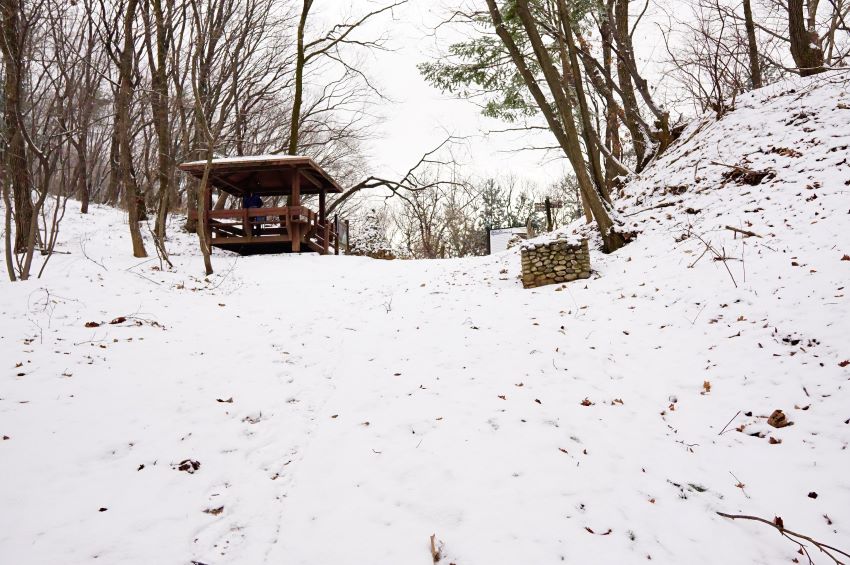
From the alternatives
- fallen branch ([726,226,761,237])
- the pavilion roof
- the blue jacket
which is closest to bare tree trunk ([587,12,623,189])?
fallen branch ([726,226,761,237])

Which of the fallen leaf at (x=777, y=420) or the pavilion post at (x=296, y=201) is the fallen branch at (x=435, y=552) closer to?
the fallen leaf at (x=777, y=420)

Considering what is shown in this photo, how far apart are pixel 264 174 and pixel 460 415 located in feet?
41.1

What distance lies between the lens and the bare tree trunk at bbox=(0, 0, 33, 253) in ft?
22.2

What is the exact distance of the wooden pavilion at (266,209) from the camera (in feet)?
40.1

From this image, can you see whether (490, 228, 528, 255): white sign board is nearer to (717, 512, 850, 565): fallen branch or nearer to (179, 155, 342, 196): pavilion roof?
(179, 155, 342, 196): pavilion roof

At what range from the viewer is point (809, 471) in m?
2.61

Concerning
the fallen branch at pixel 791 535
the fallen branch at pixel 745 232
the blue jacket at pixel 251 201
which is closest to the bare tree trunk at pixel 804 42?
the fallen branch at pixel 745 232

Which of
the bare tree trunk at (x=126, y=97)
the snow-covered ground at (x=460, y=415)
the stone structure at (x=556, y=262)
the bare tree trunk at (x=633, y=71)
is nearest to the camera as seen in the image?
the snow-covered ground at (x=460, y=415)

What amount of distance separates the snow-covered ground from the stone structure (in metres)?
0.63

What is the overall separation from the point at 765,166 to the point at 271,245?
1308 cm

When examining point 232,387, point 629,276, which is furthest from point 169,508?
point 629,276

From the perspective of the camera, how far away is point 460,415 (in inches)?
143

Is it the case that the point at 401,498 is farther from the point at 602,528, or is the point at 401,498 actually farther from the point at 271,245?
the point at 271,245

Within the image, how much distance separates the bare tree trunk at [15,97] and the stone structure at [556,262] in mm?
8934
